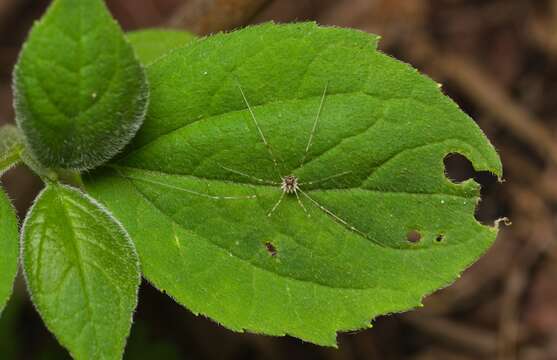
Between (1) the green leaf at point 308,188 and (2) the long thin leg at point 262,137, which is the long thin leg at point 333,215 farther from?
(2) the long thin leg at point 262,137

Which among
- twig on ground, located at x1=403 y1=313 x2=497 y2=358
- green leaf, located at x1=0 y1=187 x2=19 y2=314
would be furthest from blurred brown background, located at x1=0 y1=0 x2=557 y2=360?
green leaf, located at x1=0 y1=187 x2=19 y2=314

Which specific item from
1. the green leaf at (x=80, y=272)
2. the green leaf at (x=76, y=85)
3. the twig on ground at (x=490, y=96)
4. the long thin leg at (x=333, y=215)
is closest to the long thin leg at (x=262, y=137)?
the long thin leg at (x=333, y=215)

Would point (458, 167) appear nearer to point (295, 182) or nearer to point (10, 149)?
point (295, 182)

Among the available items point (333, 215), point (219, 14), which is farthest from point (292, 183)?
point (219, 14)

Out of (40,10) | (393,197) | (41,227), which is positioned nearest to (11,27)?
(40,10)

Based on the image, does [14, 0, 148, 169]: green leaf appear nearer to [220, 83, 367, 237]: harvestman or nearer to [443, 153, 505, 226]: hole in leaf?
[220, 83, 367, 237]: harvestman

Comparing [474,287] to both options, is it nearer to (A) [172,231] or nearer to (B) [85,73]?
(A) [172,231]
